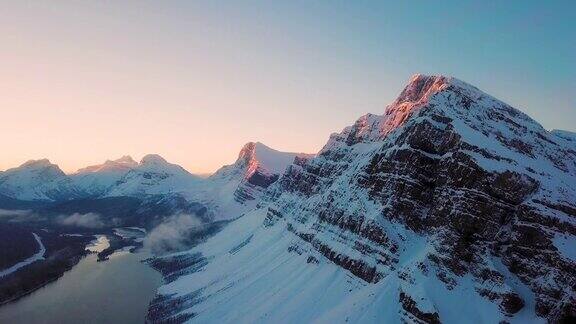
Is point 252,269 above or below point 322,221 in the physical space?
below

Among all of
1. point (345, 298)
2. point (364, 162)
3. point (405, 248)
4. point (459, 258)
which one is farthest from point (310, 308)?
point (364, 162)

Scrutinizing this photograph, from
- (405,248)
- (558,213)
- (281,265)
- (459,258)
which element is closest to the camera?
(558,213)

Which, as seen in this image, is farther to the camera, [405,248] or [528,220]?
[405,248]

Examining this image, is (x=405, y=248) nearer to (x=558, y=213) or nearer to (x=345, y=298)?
(x=345, y=298)

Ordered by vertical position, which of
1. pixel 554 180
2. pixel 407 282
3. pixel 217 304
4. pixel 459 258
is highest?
pixel 554 180

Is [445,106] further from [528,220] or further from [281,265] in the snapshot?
[281,265]

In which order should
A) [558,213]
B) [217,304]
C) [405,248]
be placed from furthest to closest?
[217,304] < [405,248] < [558,213]
